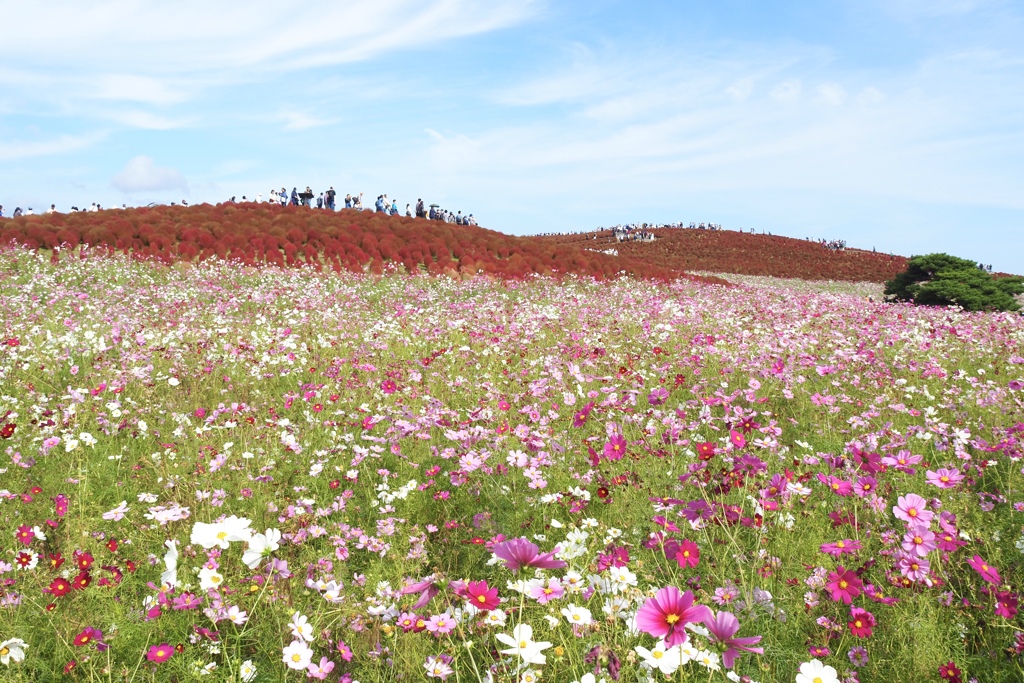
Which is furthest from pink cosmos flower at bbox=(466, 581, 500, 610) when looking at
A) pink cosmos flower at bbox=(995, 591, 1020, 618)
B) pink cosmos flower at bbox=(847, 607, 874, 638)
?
pink cosmos flower at bbox=(995, 591, 1020, 618)

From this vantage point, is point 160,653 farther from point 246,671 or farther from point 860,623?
Result: point 860,623

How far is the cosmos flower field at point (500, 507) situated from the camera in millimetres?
2078

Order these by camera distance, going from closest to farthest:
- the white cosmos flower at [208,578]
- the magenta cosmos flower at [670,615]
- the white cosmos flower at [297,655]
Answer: the magenta cosmos flower at [670,615], the white cosmos flower at [297,655], the white cosmos flower at [208,578]

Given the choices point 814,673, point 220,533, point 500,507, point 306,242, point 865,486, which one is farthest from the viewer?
point 306,242

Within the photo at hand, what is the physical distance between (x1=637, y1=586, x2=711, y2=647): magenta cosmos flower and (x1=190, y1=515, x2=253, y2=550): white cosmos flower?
1.09 m

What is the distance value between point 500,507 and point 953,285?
18451mm

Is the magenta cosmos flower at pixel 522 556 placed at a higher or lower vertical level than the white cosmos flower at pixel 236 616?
higher

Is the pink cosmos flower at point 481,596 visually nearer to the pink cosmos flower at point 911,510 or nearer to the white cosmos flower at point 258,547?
the white cosmos flower at point 258,547

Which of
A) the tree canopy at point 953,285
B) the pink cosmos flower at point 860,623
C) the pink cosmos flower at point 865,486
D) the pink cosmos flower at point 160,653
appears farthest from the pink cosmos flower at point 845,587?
the tree canopy at point 953,285

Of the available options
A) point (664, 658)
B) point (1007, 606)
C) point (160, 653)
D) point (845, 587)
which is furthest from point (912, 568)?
point (160, 653)

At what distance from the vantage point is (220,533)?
1.79 metres

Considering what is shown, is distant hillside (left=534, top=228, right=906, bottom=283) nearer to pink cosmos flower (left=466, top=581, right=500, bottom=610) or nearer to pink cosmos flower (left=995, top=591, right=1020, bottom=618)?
pink cosmos flower (left=995, top=591, right=1020, bottom=618)

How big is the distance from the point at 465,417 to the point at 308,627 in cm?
279

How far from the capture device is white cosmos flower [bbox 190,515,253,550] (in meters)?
1.71
